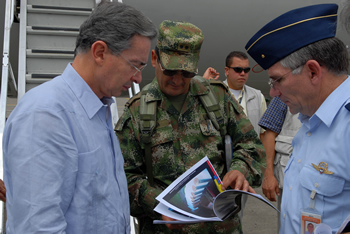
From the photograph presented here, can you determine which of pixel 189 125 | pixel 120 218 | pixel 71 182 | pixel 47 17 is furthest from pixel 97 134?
pixel 47 17

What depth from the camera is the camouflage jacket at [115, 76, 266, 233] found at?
168 centimetres

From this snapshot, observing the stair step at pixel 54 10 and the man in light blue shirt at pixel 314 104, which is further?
the stair step at pixel 54 10

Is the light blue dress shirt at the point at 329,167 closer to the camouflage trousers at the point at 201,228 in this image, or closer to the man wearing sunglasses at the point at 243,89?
the camouflage trousers at the point at 201,228

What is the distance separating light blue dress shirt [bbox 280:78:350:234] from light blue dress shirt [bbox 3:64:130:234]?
702mm

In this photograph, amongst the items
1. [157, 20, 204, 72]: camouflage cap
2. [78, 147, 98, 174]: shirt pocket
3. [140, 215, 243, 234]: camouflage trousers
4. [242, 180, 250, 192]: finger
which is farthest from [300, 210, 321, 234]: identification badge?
[157, 20, 204, 72]: camouflage cap

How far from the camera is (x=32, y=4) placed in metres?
4.44

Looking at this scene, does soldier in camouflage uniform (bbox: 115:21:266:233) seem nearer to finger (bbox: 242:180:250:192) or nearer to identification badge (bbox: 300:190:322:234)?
finger (bbox: 242:180:250:192)

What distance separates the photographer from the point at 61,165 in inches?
36.3

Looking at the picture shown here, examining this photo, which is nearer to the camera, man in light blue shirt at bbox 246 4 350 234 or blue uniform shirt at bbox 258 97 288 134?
man in light blue shirt at bbox 246 4 350 234

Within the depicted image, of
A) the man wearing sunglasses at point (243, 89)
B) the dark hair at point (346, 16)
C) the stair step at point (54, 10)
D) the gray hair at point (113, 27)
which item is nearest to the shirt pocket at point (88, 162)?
the gray hair at point (113, 27)

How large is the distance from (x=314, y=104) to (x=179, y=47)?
30.0 inches

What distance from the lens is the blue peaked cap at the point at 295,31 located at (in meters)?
1.20

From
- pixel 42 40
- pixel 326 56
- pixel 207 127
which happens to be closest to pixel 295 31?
pixel 326 56

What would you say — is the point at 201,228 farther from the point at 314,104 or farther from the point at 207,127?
the point at 314,104
